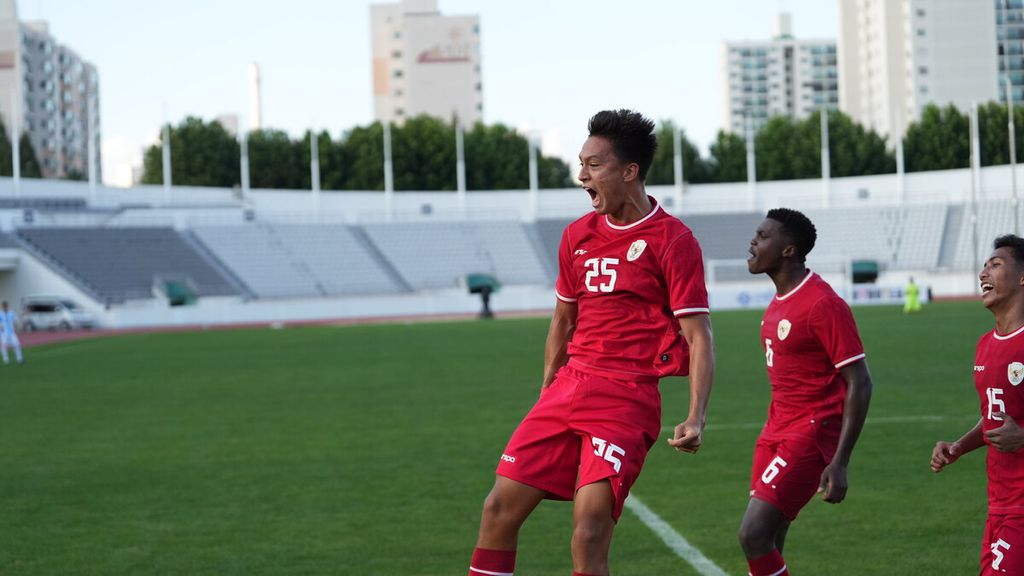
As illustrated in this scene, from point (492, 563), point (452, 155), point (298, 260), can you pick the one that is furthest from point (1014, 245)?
point (452, 155)

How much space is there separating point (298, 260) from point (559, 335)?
62839mm

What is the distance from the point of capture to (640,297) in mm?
5312

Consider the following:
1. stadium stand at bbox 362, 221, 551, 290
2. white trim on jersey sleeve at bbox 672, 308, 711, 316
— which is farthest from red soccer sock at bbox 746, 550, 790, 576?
stadium stand at bbox 362, 221, 551, 290

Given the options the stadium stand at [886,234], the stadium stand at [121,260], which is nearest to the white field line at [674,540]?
the stadium stand at [121,260]

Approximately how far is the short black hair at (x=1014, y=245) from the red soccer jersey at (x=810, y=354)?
29.7 inches

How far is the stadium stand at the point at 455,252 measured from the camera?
6906 centimetres

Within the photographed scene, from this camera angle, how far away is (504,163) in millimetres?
91500

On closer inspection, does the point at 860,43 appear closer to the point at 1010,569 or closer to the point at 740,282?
the point at 740,282

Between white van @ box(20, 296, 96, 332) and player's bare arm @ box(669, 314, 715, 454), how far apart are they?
2076 inches

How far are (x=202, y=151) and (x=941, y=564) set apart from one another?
282 feet

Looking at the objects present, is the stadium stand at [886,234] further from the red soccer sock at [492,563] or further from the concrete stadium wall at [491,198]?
the red soccer sock at [492,563]

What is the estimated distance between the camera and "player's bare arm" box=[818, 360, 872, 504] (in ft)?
18.3

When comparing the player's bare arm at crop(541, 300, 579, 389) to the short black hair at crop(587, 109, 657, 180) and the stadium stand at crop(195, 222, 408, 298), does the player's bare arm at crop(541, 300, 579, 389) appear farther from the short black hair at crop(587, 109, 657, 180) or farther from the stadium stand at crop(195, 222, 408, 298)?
the stadium stand at crop(195, 222, 408, 298)

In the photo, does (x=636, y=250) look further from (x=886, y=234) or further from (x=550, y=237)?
(x=886, y=234)
